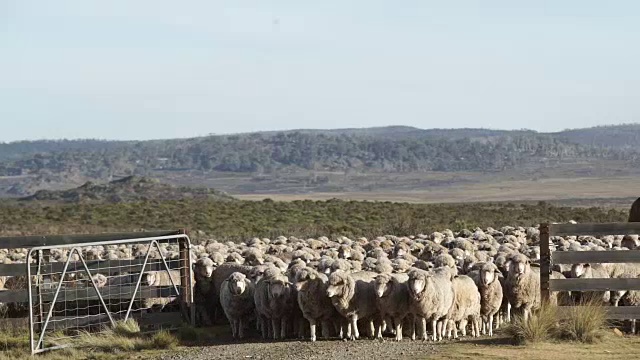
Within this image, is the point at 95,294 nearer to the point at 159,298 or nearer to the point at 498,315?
the point at 159,298

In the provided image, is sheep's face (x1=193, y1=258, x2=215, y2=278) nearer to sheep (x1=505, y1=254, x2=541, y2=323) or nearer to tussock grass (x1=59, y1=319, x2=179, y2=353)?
tussock grass (x1=59, y1=319, x2=179, y2=353)

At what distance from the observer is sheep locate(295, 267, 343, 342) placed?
16.0 metres

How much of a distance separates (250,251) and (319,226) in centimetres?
2537

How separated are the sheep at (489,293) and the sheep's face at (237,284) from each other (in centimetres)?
355

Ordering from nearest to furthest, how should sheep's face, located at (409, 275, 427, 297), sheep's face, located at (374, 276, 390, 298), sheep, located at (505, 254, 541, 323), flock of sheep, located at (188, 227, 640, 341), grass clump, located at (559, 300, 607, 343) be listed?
1. grass clump, located at (559, 300, 607, 343)
2. sheep's face, located at (409, 275, 427, 297)
3. sheep's face, located at (374, 276, 390, 298)
4. flock of sheep, located at (188, 227, 640, 341)
5. sheep, located at (505, 254, 541, 323)

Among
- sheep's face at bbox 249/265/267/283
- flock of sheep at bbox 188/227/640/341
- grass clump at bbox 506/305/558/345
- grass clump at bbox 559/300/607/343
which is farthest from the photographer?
sheep's face at bbox 249/265/267/283

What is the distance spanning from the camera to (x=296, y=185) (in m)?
174

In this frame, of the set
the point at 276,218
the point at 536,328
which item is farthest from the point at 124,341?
the point at 276,218

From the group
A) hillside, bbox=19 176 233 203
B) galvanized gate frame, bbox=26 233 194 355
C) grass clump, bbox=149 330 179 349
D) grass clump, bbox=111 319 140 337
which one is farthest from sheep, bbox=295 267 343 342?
hillside, bbox=19 176 233 203

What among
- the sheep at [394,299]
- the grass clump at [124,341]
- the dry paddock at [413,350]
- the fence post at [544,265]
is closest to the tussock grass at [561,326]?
the dry paddock at [413,350]

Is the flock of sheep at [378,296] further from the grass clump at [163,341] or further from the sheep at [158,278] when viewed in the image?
the grass clump at [163,341]

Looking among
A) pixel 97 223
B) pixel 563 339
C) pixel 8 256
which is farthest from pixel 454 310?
pixel 97 223

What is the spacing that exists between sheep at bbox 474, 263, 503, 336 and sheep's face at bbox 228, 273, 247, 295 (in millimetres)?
3555

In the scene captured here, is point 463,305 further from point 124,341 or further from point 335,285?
point 124,341
